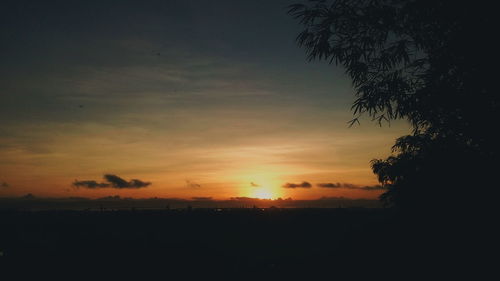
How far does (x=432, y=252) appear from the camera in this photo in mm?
17484

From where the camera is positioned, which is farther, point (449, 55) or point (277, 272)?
point (277, 272)

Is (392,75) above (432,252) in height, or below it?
above

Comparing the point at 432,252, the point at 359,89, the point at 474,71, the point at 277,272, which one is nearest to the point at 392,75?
the point at 359,89

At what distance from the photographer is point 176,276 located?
Result: 26.1 metres

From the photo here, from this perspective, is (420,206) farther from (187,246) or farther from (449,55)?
(187,246)

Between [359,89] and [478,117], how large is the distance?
408 centimetres

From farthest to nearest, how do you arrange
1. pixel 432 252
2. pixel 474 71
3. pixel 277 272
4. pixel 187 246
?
pixel 187 246, pixel 277 272, pixel 432 252, pixel 474 71

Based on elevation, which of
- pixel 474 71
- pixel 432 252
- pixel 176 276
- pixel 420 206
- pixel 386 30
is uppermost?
pixel 386 30

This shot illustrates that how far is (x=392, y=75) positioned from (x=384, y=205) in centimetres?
580

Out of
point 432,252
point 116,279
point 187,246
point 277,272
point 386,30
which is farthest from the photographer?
point 187,246

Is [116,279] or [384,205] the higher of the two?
[384,205]

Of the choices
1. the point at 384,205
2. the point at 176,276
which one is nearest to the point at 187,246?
the point at 176,276

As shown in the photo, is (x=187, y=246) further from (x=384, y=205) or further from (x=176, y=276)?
(x=384, y=205)

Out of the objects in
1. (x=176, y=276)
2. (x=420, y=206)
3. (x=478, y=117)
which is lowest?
(x=176, y=276)
